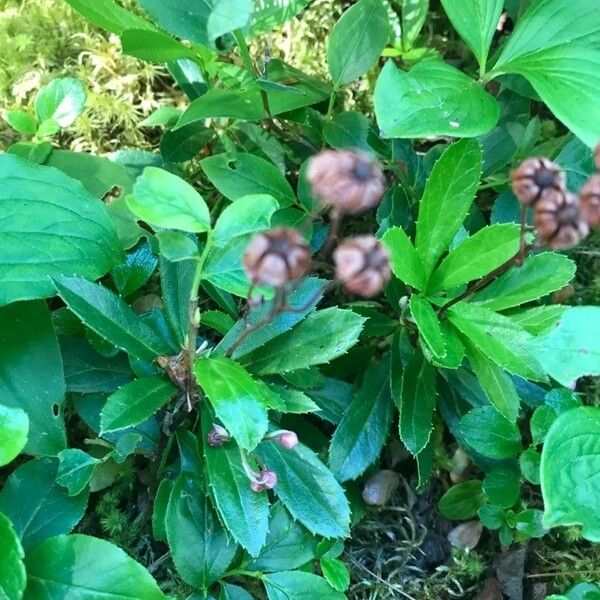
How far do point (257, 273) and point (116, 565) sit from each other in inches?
28.4

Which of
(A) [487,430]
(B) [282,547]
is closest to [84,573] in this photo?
(B) [282,547]

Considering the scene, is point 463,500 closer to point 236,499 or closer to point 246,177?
point 236,499

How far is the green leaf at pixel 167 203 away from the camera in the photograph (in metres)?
1.19

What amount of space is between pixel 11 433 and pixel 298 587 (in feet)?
2.33

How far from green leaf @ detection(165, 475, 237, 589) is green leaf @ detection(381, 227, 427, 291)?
2.00 ft

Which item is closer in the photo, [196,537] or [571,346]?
[571,346]

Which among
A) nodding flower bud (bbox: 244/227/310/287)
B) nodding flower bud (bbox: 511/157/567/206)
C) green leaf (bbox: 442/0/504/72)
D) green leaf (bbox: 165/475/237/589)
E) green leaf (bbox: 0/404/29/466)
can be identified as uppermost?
green leaf (bbox: 442/0/504/72)

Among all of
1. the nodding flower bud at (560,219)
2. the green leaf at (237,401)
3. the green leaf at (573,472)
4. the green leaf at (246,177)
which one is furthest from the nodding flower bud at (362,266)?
the green leaf at (246,177)

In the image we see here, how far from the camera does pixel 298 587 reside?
5.19 ft

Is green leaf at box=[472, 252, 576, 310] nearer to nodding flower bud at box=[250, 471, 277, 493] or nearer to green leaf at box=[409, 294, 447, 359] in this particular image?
green leaf at box=[409, 294, 447, 359]

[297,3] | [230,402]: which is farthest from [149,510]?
[297,3]

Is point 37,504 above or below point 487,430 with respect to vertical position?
above

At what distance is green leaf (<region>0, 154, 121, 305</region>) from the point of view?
1431 millimetres

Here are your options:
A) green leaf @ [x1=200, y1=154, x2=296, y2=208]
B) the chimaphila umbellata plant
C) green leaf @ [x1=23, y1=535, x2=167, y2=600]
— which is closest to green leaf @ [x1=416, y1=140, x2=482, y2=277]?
the chimaphila umbellata plant
